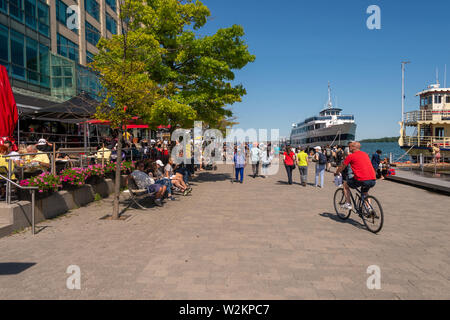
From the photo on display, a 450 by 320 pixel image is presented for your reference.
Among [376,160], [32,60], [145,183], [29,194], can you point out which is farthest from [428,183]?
[32,60]

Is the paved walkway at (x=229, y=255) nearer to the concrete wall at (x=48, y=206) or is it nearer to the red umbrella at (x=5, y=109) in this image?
the concrete wall at (x=48, y=206)

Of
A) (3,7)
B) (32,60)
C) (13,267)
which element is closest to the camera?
(13,267)

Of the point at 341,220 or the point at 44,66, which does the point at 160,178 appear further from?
the point at 44,66

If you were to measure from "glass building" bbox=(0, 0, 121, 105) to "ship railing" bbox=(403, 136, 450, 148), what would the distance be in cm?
3296

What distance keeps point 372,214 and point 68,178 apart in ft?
24.5

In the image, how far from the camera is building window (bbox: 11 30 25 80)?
18.4 m

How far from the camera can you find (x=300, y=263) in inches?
181

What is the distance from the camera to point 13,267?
14.5ft

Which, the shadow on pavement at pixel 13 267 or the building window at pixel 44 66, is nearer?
the shadow on pavement at pixel 13 267

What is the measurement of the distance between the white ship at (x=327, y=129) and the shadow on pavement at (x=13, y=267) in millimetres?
46866

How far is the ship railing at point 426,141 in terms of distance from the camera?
3233 cm

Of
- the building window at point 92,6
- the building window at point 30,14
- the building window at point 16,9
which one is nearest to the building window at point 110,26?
the building window at point 92,6
